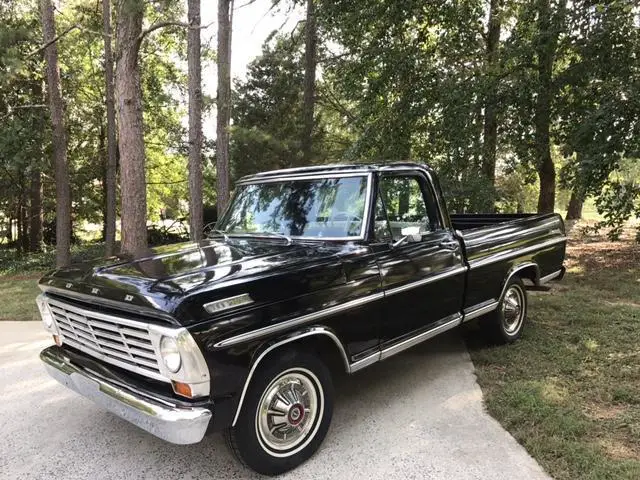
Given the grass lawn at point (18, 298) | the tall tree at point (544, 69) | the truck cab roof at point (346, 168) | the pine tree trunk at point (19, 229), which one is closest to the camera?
the truck cab roof at point (346, 168)

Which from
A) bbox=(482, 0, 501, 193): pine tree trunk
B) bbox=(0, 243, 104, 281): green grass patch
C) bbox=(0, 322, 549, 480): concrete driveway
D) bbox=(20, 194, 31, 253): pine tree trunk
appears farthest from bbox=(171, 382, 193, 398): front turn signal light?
bbox=(20, 194, 31, 253): pine tree trunk

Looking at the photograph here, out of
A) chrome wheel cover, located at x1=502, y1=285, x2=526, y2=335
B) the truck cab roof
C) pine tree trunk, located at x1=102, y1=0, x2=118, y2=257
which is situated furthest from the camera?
pine tree trunk, located at x1=102, y1=0, x2=118, y2=257

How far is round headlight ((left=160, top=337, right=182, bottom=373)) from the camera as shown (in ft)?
8.35

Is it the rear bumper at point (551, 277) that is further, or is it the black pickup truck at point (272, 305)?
the rear bumper at point (551, 277)

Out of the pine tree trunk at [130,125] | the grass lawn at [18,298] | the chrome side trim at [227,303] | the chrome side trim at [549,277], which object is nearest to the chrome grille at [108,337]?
the chrome side trim at [227,303]

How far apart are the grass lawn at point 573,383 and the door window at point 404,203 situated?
1.60 meters

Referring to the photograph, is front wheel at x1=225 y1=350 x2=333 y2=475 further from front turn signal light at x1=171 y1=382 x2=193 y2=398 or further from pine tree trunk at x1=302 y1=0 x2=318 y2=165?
pine tree trunk at x1=302 y1=0 x2=318 y2=165

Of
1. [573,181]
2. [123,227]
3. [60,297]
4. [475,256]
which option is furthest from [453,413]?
[123,227]

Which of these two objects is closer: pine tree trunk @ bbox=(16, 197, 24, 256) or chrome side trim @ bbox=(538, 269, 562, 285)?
chrome side trim @ bbox=(538, 269, 562, 285)

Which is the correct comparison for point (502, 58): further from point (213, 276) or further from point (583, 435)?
point (213, 276)

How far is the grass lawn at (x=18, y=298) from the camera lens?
809 cm

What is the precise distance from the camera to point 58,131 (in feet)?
42.5

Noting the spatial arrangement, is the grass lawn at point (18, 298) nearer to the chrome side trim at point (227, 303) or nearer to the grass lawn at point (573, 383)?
the chrome side trim at point (227, 303)

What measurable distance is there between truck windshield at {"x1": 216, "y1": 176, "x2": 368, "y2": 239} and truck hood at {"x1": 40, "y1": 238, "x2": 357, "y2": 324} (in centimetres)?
22
